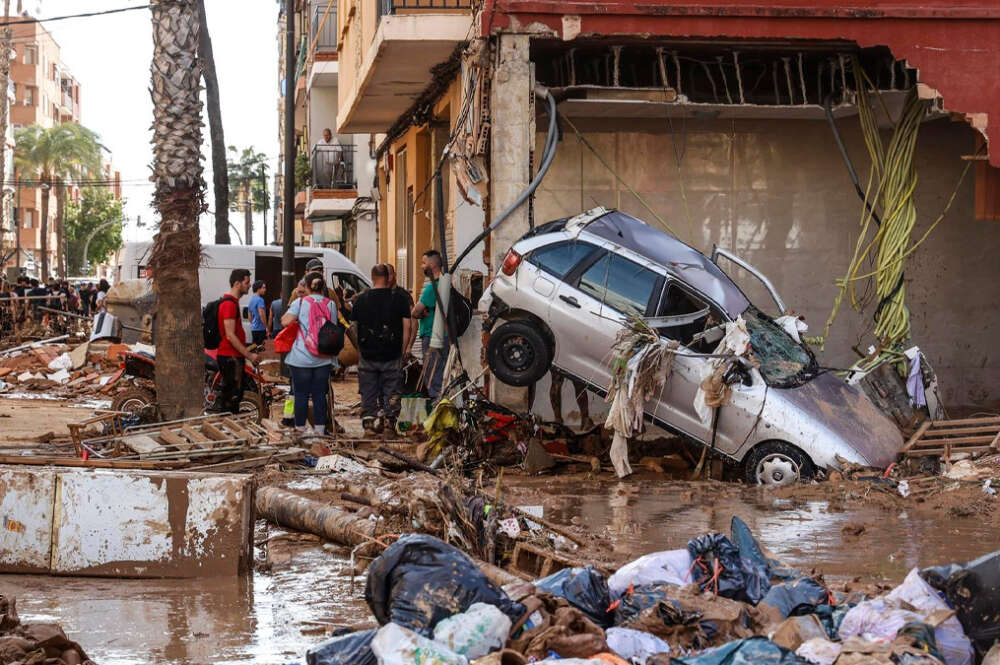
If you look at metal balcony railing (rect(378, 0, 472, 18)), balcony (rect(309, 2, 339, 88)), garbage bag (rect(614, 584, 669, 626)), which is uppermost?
balcony (rect(309, 2, 339, 88))

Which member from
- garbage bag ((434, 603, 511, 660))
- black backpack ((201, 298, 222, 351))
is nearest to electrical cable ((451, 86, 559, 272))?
black backpack ((201, 298, 222, 351))

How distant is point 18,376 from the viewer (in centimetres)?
2223

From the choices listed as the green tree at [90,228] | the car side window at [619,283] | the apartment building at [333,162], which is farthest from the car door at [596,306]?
the green tree at [90,228]

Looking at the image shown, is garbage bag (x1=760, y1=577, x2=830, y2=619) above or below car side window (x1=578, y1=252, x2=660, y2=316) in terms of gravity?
below

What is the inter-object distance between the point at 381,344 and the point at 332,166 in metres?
21.6

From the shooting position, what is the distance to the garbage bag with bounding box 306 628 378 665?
5.24m

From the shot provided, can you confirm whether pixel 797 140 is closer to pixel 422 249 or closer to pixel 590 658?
pixel 422 249

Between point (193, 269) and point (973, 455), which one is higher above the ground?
point (193, 269)

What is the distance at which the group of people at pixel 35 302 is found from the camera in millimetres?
30422

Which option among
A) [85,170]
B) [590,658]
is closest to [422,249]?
[590,658]

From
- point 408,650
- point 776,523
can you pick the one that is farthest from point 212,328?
point 408,650

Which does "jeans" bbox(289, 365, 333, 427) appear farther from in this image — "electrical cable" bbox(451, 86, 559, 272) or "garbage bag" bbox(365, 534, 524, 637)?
"garbage bag" bbox(365, 534, 524, 637)

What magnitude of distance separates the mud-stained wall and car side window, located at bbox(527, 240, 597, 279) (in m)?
4.16

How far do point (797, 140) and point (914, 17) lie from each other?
3041mm
